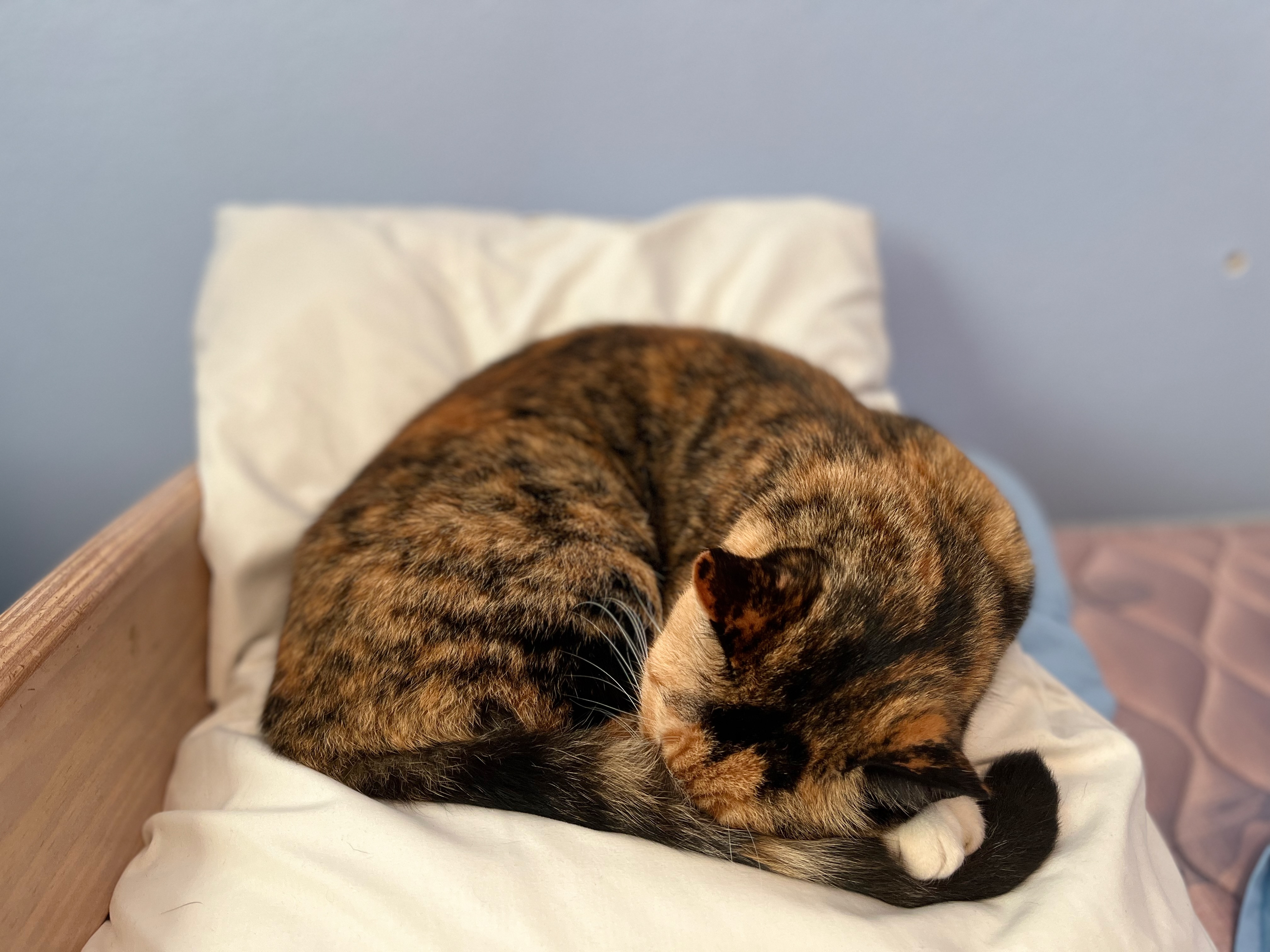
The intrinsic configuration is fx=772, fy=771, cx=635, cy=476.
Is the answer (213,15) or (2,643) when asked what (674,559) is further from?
(213,15)

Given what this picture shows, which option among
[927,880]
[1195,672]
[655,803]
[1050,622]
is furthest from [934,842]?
[1195,672]

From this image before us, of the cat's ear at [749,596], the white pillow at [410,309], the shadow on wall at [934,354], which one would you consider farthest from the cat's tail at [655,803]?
the shadow on wall at [934,354]

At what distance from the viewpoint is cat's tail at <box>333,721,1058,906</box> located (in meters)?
0.79

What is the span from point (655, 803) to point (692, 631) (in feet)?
0.61

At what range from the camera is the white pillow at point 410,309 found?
1.37 meters

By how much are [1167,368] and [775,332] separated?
1046mm

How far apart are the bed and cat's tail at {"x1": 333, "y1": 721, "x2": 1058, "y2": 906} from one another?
0.02m

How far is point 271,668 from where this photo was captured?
3.98ft

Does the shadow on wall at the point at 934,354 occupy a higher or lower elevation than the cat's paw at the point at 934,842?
higher

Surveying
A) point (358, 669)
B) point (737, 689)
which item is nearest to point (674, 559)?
point (737, 689)

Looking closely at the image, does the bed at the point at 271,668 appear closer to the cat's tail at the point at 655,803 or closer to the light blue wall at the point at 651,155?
the cat's tail at the point at 655,803

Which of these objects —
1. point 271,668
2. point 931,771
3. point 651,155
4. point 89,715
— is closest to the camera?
point 931,771

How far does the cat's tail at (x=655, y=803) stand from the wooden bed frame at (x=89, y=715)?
0.30m

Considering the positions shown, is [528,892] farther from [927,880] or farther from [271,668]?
[271,668]
